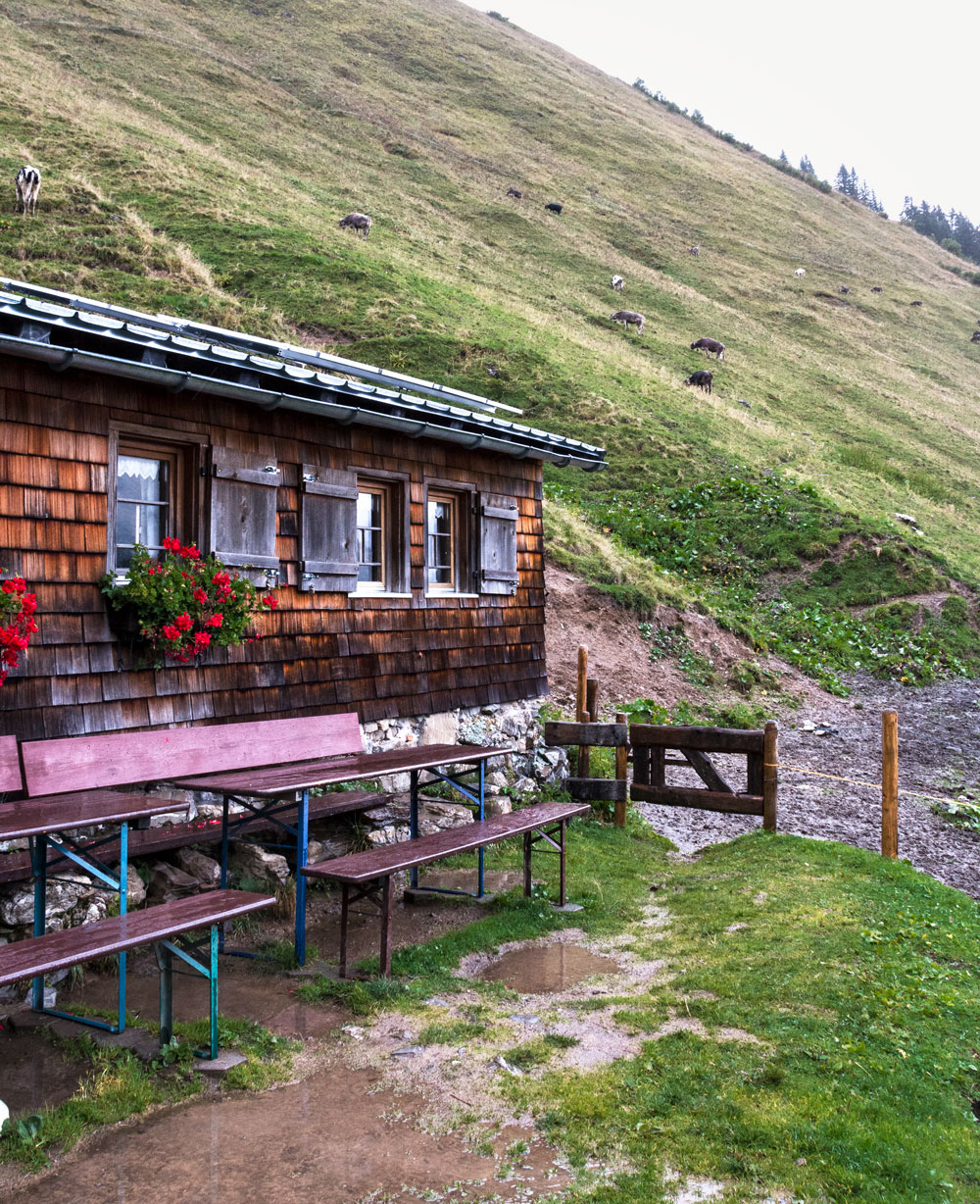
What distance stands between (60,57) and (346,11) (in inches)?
1456

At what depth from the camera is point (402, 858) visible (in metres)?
5.93

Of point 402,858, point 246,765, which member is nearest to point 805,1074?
point 402,858

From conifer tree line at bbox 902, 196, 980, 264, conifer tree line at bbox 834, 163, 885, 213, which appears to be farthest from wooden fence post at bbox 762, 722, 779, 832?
conifer tree line at bbox 834, 163, 885, 213

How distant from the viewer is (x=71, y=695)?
6.73 meters

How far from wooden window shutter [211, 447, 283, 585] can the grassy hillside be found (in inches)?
546

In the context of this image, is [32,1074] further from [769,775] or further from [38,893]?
[769,775]

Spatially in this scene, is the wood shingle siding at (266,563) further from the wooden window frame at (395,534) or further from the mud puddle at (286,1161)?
the mud puddle at (286,1161)

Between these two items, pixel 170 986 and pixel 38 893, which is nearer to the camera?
pixel 170 986

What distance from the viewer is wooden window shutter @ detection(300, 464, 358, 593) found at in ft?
28.7

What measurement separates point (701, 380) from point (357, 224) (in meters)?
14.5

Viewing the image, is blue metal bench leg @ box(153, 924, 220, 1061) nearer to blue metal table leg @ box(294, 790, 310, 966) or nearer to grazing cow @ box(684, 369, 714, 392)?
blue metal table leg @ box(294, 790, 310, 966)

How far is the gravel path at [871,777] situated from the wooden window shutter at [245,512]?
561 centimetres

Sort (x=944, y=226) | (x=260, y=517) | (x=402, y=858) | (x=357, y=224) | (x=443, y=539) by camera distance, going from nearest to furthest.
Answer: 1. (x=402, y=858)
2. (x=260, y=517)
3. (x=443, y=539)
4. (x=357, y=224)
5. (x=944, y=226)

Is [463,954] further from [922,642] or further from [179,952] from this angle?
[922,642]
